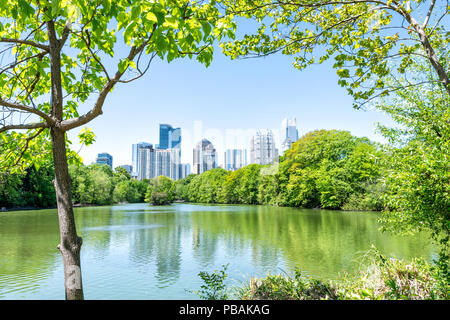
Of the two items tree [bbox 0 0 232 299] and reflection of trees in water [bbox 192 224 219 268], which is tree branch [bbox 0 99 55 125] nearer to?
tree [bbox 0 0 232 299]

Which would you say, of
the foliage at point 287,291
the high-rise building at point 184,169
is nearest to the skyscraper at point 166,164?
the high-rise building at point 184,169

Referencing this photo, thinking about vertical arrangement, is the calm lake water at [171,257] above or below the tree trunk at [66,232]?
below

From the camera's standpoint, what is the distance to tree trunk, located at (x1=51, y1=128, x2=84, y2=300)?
123 inches

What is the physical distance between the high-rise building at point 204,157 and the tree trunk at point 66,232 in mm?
136159

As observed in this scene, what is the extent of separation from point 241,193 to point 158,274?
185 ft

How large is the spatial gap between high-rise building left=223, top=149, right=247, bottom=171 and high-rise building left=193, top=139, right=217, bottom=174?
769 inches

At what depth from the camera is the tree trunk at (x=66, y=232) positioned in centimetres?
312

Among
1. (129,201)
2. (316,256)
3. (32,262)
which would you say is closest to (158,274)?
(32,262)

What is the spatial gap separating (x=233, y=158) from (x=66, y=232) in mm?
116820

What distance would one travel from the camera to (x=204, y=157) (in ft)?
474

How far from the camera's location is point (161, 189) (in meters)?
68.1

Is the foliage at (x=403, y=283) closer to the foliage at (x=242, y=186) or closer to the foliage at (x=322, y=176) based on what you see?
the foliage at (x=322, y=176)

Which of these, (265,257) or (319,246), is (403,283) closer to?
(265,257)

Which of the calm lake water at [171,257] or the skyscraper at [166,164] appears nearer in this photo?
the calm lake water at [171,257]
